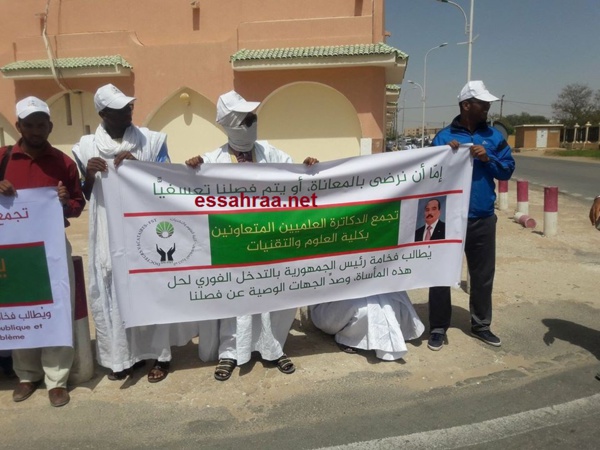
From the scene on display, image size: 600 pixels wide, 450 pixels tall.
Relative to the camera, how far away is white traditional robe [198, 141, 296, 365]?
11.6ft

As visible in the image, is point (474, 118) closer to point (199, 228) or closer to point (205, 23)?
point (199, 228)

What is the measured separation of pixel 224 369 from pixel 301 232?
110 centimetres

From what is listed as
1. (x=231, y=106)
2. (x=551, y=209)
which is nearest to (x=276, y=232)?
(x=231, y=106)

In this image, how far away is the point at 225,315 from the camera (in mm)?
3471

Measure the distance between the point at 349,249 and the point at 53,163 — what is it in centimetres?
207

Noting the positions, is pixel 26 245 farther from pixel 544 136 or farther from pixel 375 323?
pixel 544 136

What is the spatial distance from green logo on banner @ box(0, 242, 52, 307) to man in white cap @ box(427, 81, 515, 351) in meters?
2.83

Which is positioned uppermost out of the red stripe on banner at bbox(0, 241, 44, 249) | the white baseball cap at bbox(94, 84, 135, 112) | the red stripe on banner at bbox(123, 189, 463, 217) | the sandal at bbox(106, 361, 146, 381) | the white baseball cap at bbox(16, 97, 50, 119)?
the white baseball cap at bbox(94, 84, 135, 112)

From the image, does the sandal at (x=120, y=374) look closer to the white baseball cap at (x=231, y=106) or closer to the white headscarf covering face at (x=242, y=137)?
the white headscarf covering face at (x=242, y=137)

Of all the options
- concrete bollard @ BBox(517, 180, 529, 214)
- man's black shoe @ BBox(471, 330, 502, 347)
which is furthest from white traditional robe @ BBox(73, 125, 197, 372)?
concrete bollard @ BBox(517, 180, 529, 214)

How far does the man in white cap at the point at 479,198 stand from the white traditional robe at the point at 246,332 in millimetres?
1225

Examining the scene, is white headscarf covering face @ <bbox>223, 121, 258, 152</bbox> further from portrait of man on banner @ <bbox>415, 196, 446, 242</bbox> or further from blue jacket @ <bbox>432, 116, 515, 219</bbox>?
blue jacket @ <bbox>432, 116, 515, 219</bbox>

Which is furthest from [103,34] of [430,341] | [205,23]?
[430,341]

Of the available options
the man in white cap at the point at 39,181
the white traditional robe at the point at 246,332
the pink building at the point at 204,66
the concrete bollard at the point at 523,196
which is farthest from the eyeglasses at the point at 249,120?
the pink building at the point at 204,66
